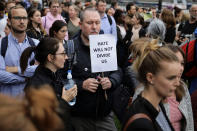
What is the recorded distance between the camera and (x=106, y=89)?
308cm

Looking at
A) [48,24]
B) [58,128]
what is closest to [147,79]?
[58,128]

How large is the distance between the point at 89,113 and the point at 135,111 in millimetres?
1220

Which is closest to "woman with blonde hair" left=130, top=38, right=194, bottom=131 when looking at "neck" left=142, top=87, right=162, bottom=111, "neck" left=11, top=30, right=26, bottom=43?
"neck" left=142, top=87, right=162, bottom=111

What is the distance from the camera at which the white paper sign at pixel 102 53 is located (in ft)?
10.0

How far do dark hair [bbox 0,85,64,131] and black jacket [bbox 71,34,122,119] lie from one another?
1.79m

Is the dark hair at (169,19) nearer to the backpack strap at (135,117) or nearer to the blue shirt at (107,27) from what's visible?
the blue shirt at (107,27)

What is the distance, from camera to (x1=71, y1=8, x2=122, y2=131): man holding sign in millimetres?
3021

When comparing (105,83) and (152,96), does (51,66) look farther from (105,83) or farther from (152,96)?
(152,96)

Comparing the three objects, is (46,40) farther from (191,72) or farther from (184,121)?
(191,72)

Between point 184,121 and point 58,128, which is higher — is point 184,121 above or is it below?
below

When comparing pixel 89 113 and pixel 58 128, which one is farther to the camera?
pixel 89 113

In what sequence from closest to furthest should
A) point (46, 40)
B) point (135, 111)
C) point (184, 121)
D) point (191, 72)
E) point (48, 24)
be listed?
point (135, 111) → point (184, 121) → point (46, 40) → point (191, 72) → point (48, 24)

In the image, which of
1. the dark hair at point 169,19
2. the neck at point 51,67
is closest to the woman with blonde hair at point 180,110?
the neck at point 51,67

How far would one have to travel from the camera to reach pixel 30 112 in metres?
1.17
